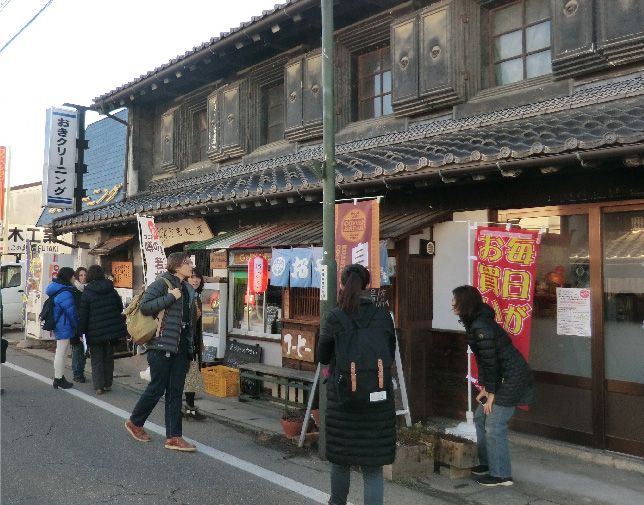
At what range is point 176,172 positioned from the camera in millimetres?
14828

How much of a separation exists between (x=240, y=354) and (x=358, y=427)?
6509mm

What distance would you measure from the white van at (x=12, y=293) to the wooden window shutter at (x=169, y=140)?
774 centimetres

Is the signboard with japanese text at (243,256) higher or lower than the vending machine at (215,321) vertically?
higher

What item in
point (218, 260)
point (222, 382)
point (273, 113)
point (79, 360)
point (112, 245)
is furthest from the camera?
point (112, 245)

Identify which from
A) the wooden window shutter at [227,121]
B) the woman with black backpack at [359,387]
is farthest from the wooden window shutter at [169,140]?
the woman with black backpack at [359,387]

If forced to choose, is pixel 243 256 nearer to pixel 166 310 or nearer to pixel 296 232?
pixel 296 232

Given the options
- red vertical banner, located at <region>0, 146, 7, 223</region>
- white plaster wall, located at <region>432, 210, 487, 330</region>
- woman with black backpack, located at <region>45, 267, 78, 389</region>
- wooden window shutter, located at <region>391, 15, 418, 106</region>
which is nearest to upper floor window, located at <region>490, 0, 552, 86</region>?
wooden window shutter, located at <region>391, 15, 418, 106</region>

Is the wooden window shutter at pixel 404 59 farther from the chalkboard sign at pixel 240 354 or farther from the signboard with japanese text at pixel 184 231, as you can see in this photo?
the chalkboard sign at pixel 240 354

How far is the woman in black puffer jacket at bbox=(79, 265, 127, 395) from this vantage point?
9055mm

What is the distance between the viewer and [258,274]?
9656mm

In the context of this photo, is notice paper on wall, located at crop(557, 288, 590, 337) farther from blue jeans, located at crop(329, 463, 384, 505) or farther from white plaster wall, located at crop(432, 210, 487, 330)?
blue jeans, located at crop(329, 463, 384, 505)

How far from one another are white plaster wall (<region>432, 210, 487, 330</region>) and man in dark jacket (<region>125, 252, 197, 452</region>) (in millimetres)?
3353

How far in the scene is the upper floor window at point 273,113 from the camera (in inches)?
→ 495

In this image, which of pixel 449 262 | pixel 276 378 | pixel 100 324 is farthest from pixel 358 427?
pixel 100 324
